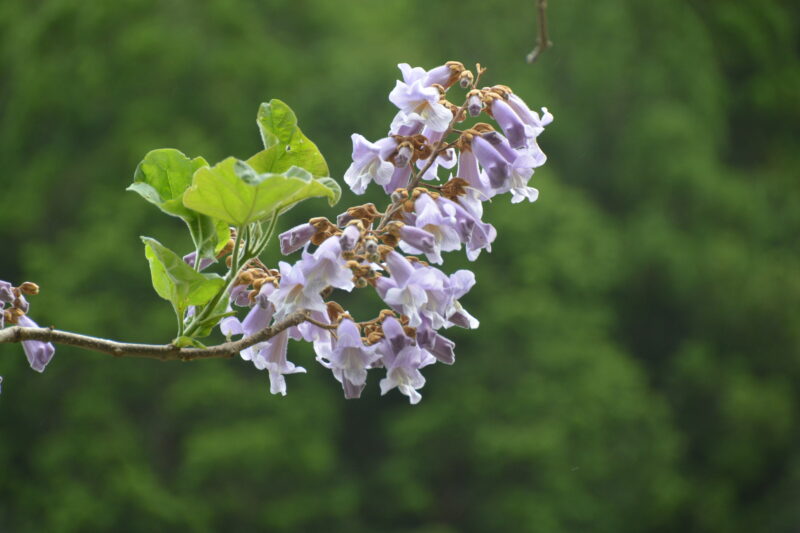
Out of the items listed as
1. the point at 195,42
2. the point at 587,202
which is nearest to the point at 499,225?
the point at 587,202

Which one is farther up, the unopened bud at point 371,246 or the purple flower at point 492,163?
the purple flower at point 492,163

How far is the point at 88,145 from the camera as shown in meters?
12.7

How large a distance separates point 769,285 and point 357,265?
12.5 m

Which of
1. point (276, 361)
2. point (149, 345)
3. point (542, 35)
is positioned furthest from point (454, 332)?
point (149, 345)

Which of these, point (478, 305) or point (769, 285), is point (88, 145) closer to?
point (478, 305)

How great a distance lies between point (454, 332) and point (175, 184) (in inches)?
434

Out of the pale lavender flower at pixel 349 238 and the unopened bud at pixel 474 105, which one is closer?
the pale lavender flower at pixel 349 238

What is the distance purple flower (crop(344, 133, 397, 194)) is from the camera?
2.98 ft

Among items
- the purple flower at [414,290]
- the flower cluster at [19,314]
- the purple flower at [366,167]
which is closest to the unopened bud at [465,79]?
the purple flower at [366,167]

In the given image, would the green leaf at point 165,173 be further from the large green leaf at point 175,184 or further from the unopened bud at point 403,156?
the unopened bud at point 403,156

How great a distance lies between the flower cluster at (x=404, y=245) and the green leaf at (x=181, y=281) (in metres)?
0.04

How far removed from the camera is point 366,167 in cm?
93

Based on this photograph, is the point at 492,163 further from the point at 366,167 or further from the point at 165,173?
the point at 165,173

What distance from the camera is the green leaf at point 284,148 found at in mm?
833
